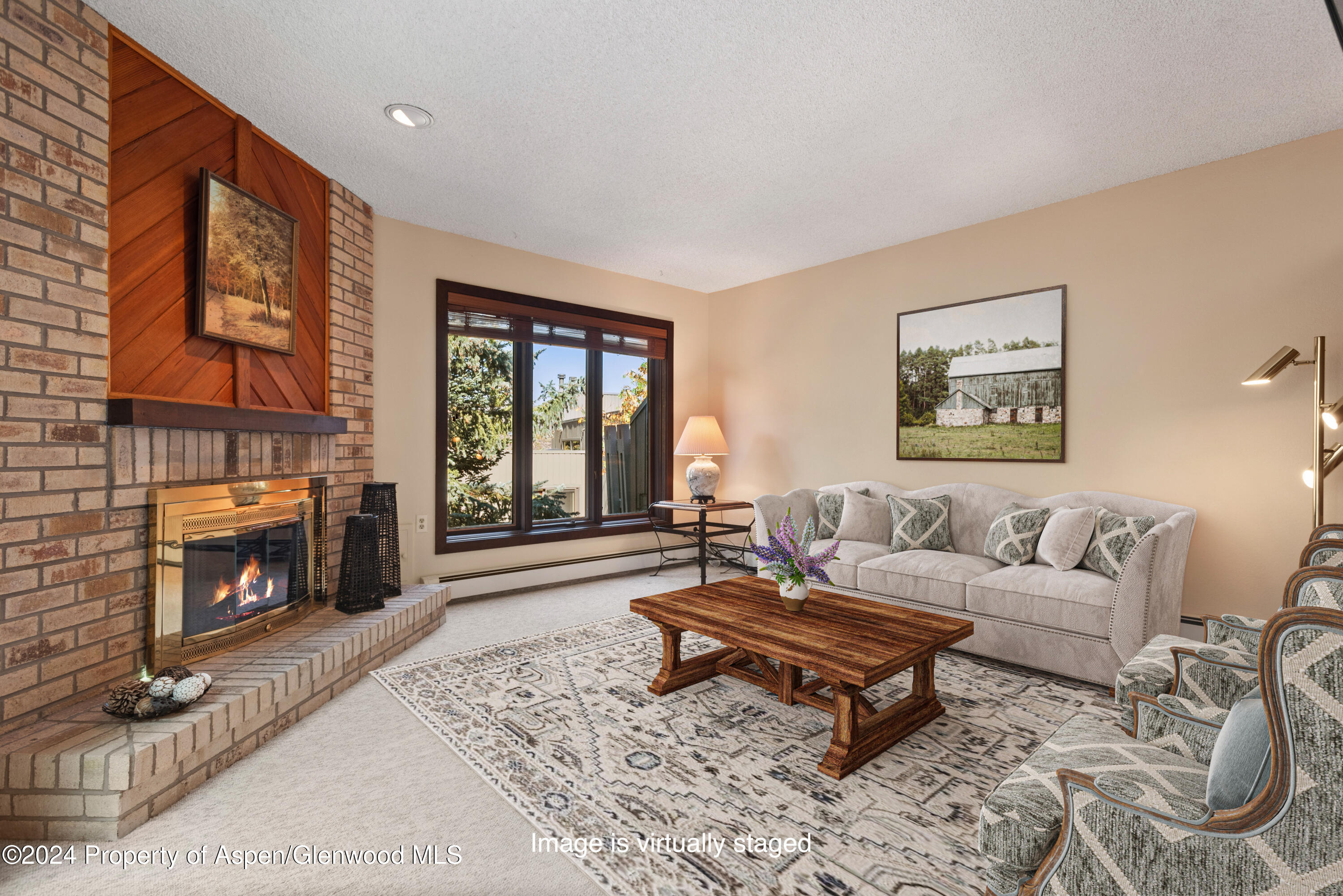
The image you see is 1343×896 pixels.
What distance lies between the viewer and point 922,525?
4.12 meters

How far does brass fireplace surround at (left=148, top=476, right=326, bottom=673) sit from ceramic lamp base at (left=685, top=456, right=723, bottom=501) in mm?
3049

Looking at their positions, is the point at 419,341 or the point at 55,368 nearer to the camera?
the point at 55,368

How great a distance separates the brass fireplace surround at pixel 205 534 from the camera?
237 centimetres

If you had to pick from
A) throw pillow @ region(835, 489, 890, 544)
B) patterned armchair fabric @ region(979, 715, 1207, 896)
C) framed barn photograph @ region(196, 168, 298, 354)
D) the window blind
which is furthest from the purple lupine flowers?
the window blind

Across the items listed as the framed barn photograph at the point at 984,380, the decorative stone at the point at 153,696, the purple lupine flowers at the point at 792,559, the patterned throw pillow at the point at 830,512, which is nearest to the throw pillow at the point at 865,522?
the patterned throw pillow at the point at 830,512

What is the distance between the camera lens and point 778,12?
7.25ft

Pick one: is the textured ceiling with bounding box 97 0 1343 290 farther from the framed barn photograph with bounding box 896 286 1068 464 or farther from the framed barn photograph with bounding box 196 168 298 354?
the framed barn photograph with bounding box 896 286 1068 464

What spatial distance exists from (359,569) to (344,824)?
170cm

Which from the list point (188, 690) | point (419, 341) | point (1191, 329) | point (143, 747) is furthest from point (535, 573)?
point (1191, 329)

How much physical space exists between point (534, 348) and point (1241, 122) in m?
4.48

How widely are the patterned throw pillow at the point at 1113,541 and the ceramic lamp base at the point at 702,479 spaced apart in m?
2.85

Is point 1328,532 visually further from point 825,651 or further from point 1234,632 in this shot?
point 825,651

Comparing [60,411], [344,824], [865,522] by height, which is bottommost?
[344,824]

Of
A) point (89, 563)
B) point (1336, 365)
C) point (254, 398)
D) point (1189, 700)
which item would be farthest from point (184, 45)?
point (1336, 365)
